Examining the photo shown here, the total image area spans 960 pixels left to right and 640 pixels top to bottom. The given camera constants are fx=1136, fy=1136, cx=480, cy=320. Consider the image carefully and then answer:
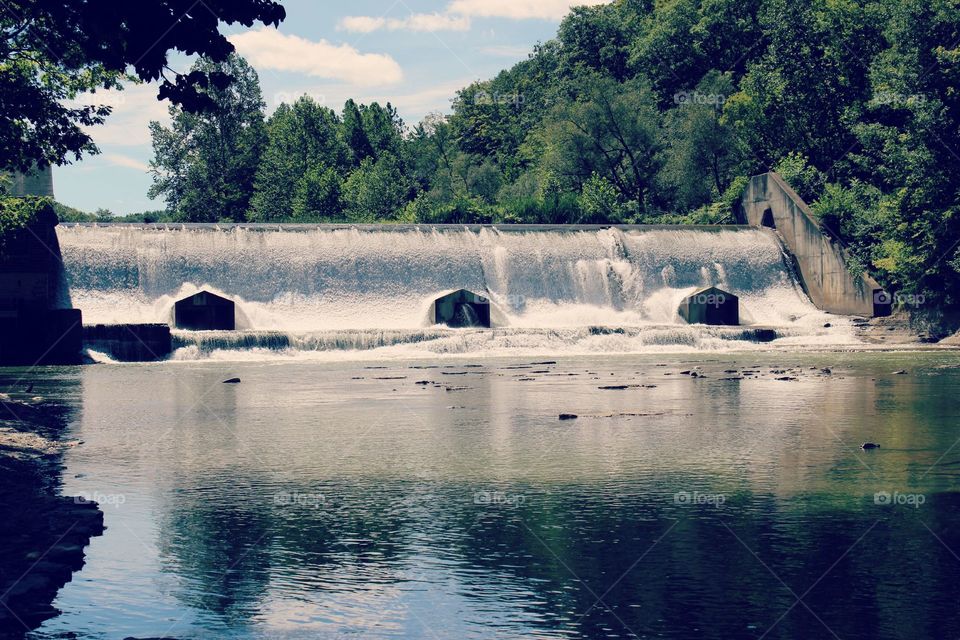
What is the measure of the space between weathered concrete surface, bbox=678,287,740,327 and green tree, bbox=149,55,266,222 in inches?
1921

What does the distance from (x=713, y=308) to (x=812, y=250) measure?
7.22 meters

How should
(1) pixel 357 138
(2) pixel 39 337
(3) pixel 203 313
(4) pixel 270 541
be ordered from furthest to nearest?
(1) pixel 357 138, (3) pixel 203 313, (2) pixel 39 337, (4) pixel 270 541

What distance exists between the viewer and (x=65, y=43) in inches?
834

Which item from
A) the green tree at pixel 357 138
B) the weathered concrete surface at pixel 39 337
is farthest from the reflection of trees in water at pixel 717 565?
the green tree at pixel 357 138

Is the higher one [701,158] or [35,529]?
[701,158]

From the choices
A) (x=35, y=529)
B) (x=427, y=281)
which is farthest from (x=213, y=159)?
(x=35, y=529)

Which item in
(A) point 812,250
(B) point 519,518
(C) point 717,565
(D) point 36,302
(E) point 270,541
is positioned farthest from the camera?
(A) point 812,250

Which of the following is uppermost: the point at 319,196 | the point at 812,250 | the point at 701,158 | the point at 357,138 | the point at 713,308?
the point at 357,138

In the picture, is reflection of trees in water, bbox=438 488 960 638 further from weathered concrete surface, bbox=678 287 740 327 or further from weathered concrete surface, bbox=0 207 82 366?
weathered concrete surface, bbox=678 287 740 327

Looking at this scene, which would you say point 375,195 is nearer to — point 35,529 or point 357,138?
point 357,138

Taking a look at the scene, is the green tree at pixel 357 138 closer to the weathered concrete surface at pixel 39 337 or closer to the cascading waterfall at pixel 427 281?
the cascading waterfall at pixel 427 281

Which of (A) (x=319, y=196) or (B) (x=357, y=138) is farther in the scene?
(B) (x=357, y=138)

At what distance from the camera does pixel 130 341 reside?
37594 mm

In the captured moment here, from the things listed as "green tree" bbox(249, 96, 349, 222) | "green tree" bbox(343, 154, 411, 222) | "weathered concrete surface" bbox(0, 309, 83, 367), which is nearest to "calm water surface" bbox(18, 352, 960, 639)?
"weathered concrete surface" bbox(0, 309, 83, 367)
